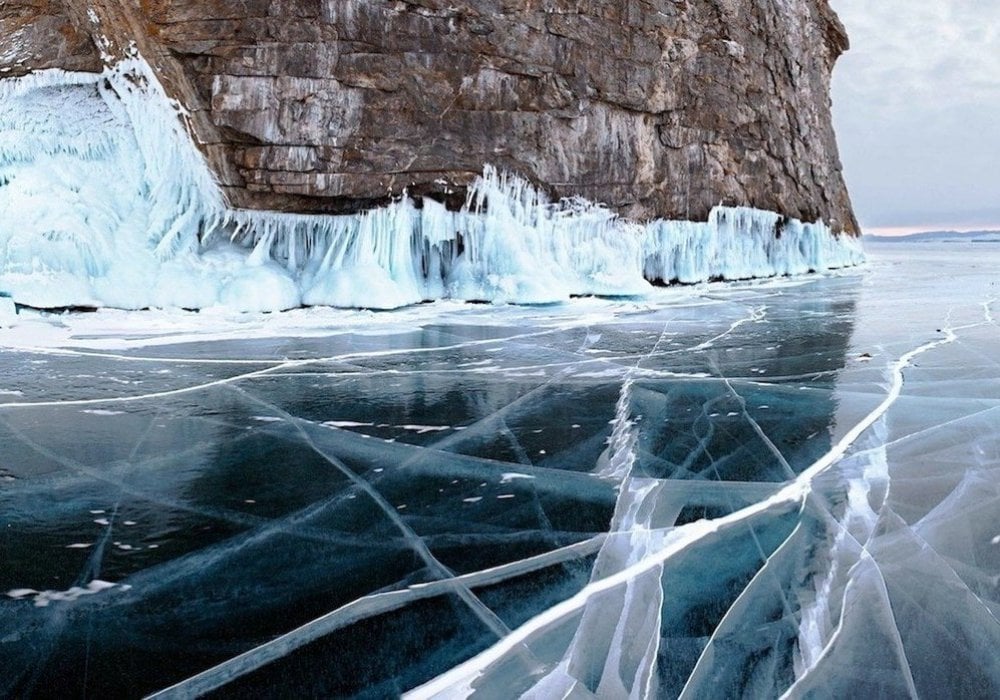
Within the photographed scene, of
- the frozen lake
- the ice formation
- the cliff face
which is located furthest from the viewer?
the cliff face

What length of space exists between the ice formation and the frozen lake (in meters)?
3.26

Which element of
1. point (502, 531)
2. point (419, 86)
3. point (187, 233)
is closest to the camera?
point (502, 531)

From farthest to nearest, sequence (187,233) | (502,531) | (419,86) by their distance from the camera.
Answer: (419,86)
(187,233)
(502,531)

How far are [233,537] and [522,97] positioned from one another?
7713 millimetres

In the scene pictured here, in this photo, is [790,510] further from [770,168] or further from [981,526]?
[770,168]

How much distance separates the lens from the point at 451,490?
7.30 feet

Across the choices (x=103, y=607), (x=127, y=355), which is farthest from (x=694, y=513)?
(x=127, y=355)

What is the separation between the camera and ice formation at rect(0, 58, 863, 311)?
6.78 m

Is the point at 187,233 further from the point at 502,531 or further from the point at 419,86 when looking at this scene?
the point at 502,531

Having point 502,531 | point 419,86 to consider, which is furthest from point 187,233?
point 502,531

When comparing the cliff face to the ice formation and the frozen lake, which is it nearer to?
the ice formation

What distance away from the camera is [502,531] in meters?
1.91

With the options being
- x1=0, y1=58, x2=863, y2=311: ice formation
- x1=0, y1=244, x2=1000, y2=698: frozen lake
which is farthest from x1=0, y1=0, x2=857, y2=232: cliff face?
x1=0, y1=244, x2=1000, y2=698: frozen lake

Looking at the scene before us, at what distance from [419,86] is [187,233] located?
9.95ft
